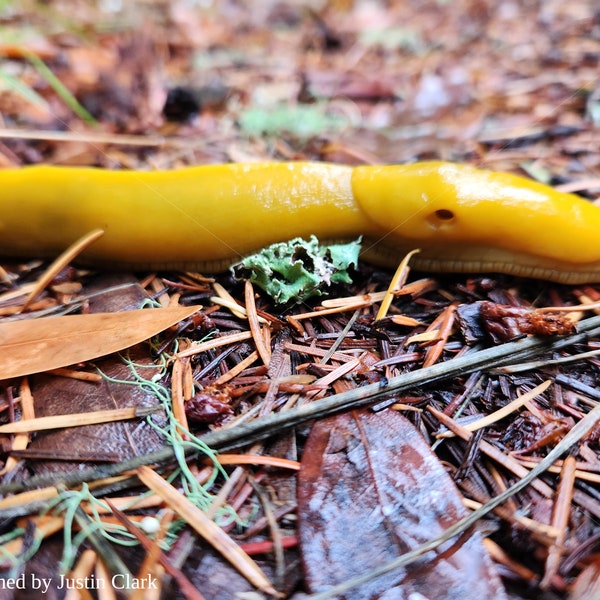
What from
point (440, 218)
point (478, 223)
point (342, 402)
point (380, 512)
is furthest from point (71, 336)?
point (478, 223)

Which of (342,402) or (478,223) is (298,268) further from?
(478,223)

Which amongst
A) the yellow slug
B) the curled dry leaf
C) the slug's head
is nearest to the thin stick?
the curled dry leaf

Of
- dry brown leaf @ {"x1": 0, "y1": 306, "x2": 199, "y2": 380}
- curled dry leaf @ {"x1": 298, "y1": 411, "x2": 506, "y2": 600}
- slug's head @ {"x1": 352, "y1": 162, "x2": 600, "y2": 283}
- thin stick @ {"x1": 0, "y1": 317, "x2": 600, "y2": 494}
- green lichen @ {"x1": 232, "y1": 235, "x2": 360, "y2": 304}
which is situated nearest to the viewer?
curled dry leaf @ {"x1": 298, "y1": 411, "x2": 506, "y2": 600}

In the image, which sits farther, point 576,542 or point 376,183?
point 376,183

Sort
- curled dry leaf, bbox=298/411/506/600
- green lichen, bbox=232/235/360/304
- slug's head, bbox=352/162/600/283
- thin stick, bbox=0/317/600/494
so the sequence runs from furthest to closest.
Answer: slug's head, bbox=352/162/600/283, green lichen, bbox=232/235/360/304, thin stick, bbox=0/317/600/494, curled dry leaf, bbox=298/411/506/600

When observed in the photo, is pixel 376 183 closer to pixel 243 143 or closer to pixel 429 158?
pixel 429 158

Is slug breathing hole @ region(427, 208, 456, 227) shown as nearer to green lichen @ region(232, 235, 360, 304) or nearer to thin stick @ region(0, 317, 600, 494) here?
green lichen @ region(232, 235, 360, 304)

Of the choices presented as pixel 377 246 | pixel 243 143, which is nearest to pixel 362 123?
pixel 243 143

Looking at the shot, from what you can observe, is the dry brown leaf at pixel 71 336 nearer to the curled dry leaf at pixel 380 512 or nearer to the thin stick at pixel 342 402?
the thin stick at pixel 342 402
